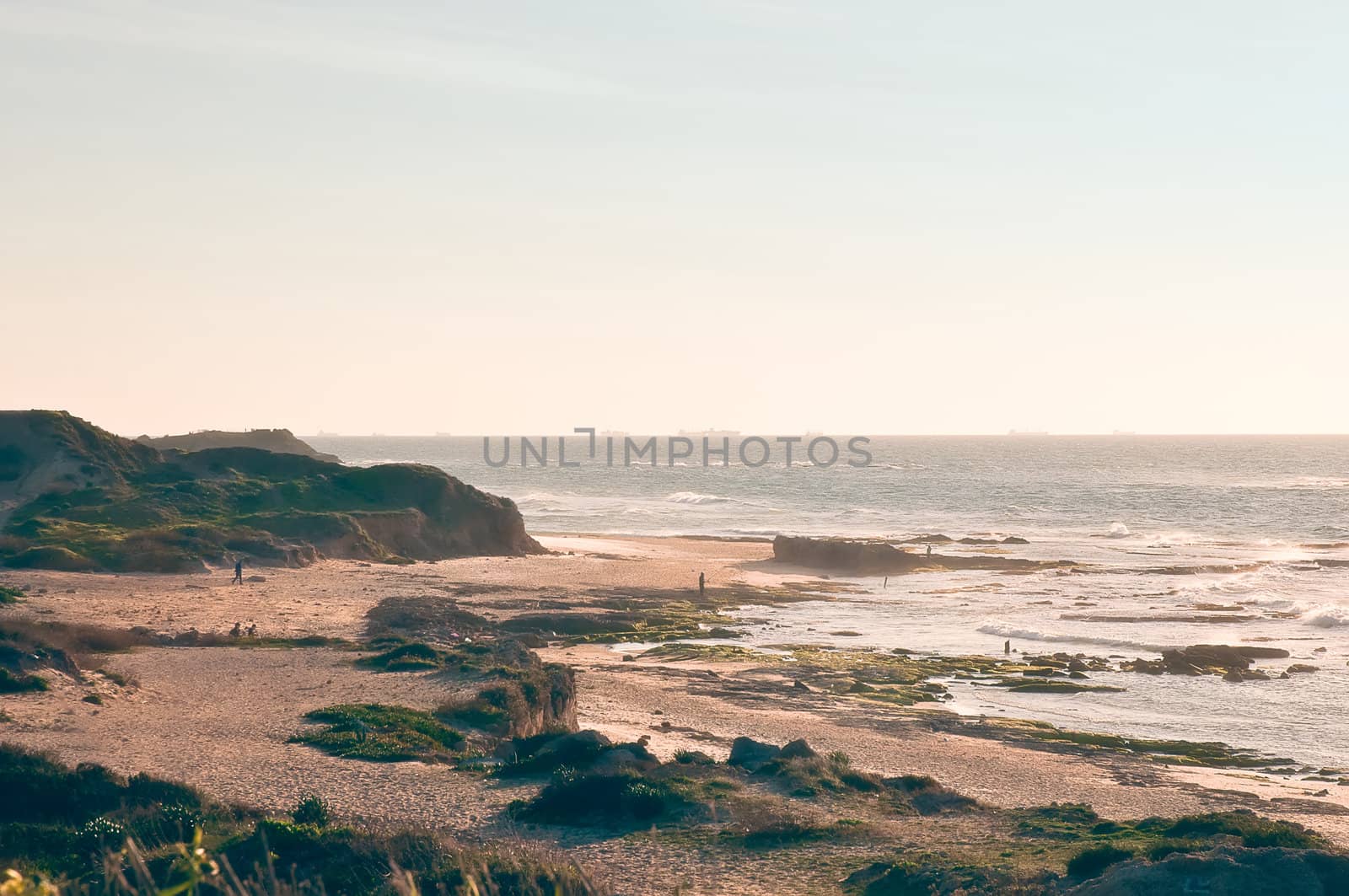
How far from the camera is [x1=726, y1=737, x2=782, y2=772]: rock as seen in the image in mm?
24328

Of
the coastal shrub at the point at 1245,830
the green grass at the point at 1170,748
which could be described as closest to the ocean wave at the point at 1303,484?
the green grass at the point at 1170,748

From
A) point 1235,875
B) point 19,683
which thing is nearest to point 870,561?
point 19,683

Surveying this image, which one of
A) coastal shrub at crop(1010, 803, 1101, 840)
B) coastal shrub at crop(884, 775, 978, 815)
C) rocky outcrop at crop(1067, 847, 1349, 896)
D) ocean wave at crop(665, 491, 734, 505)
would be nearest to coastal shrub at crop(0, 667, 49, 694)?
coastal shrub at crop(884, 775, 978, 815)

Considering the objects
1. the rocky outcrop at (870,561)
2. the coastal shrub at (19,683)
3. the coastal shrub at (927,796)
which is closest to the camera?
the coastal shrub at (927,796)

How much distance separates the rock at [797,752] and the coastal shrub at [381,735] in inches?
280

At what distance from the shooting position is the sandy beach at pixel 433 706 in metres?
20.2

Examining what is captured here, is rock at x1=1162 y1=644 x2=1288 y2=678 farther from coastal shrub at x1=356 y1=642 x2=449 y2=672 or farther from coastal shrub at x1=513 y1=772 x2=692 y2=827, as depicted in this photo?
coastal shrub at x1=513 y1=772 x2=692 y2=827

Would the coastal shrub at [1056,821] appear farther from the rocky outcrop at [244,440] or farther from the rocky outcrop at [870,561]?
the rocky outcrop at [244,440]

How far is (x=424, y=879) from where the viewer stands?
14883mm

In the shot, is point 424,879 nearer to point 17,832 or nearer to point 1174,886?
point 17,832

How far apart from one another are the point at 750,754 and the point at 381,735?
318 inches

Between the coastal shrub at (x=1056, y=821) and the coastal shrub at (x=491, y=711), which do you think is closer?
the coastal shrub at (x=1056, y=821)

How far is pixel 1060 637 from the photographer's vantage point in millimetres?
49688

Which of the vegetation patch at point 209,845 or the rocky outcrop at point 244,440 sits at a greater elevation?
the rocky outcrop at point 244,440
